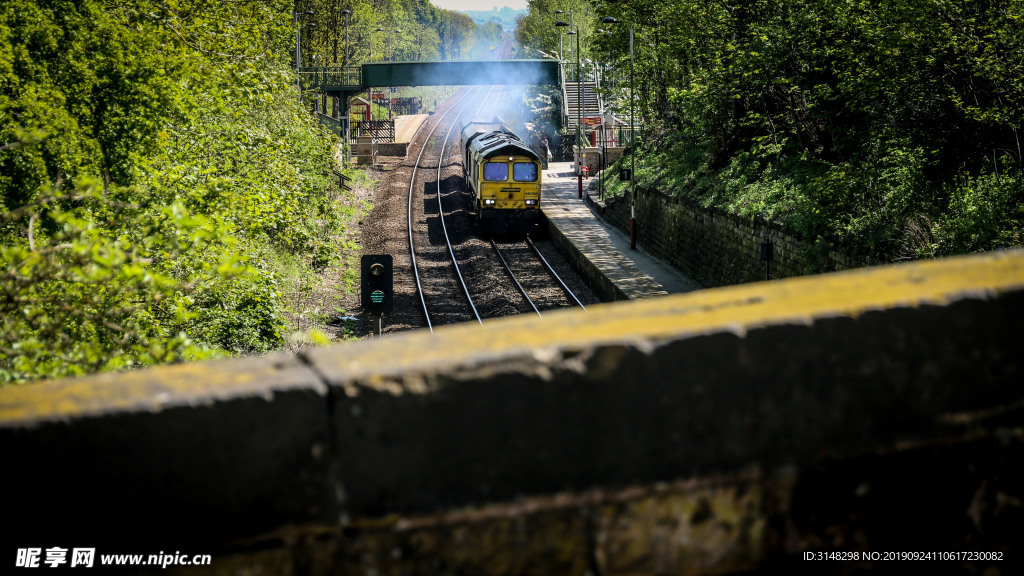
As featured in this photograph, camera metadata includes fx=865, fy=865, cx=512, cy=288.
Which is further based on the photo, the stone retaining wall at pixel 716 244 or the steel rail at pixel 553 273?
the steel rail at pixel 553 273

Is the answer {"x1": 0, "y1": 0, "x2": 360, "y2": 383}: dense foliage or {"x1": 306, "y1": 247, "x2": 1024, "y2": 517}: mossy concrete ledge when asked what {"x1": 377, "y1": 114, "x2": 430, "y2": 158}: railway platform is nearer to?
{"x1": 0, "y1": 0, "x2": 360, "y2": 383}: dense foliage

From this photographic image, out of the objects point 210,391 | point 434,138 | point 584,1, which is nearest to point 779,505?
point 210,391

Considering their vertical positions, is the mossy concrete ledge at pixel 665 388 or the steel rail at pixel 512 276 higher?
the mossy concrete ledge at pixel 665 388

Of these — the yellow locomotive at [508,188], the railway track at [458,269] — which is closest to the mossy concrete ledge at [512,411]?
the railway track at [458,269]

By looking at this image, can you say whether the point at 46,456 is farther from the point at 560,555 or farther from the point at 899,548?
the point at 899,548

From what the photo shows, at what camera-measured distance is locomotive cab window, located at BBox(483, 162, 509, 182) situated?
3053 cm

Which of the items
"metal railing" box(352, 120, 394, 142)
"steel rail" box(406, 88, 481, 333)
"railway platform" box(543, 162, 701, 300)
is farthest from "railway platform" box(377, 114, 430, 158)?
"railway platform" box(543, 162, 701, 300)

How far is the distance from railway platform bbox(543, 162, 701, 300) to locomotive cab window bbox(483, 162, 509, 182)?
263cm

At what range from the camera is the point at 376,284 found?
1349 centimetres

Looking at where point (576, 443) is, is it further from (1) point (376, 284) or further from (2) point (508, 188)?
(2) point (508, 188)

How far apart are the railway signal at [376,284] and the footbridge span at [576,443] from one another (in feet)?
38.1

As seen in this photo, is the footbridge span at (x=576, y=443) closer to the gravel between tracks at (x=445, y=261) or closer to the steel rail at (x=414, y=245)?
the steel rail at (x=414, y=245)

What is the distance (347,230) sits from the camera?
31.0 metres

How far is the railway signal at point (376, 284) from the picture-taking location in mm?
13383
